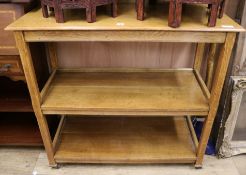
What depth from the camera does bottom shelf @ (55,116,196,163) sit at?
1455mm

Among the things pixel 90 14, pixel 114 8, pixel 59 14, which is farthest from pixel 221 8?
pixel 59 14

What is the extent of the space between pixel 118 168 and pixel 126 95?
494mm

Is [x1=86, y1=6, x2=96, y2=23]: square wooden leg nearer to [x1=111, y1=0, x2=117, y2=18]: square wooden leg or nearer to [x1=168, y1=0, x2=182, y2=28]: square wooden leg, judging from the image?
[x1=111, y1=0, x2=117, y2=18]: square wooden leg

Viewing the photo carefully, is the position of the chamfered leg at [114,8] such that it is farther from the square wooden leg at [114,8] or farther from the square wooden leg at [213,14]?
the square wooden leg at [213,14]

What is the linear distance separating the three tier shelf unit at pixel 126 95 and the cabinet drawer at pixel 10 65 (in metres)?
0.16

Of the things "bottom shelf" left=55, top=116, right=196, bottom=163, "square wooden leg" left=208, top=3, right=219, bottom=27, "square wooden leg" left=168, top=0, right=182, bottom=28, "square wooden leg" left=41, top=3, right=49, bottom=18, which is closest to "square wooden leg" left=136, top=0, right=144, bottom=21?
"square wooden leg" left=168, top=0, right=182, bottom=28

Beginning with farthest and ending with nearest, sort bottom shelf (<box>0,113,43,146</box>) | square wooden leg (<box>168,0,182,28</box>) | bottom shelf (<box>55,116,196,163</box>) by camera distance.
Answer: bottom shelf (<box>0,113,43,146</box>) → bottom shelf (<box>55,116,196,163</box>) → square wooden leg (<box>168,0,182,28</box>)

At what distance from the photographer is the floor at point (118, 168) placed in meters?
1.49

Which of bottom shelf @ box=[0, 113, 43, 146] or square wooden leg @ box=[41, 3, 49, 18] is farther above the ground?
square wooden leg @ box=[41, 3, 49, 18]

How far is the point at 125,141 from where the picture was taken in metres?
1.55

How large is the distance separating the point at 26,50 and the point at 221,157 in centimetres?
132

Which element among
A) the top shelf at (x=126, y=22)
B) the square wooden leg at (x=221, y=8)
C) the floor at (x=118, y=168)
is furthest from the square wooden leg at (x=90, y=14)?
the floor at (x=118, y=168)

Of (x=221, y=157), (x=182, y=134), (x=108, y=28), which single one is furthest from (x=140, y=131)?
(x=108, y=28)

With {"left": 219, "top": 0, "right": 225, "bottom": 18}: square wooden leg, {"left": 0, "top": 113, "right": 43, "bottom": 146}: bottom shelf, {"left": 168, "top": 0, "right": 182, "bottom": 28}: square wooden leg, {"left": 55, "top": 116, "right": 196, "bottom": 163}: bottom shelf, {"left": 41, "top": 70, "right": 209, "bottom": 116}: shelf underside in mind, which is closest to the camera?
{"left": 168, "top": 0, "right": 182, "bottom": 28}: square wooden leg
